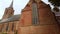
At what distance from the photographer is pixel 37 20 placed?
79.1ft

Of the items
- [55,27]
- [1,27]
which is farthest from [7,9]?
[55,27]

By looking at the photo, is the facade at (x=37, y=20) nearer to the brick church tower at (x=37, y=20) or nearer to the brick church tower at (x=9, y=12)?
the brick church tower at (x=37, y=20)

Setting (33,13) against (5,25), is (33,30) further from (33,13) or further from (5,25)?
(5,25)

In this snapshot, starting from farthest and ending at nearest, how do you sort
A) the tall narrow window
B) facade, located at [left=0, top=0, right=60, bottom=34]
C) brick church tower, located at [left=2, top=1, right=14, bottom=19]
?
brick church tower, located at [left=2, top=1, right=14, bottom=19] < the tall narrow window < facade, located at [left=0, top=0, right=60, bottom=34]

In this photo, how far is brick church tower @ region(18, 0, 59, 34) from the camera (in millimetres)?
22203

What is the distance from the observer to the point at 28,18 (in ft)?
81.1

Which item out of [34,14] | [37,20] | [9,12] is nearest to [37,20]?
[37,20]

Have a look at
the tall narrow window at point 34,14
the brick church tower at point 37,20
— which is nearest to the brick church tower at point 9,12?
the tall narrow window at point 34,14

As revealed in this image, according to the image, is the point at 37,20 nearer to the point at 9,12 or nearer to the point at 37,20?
the point at 37,20

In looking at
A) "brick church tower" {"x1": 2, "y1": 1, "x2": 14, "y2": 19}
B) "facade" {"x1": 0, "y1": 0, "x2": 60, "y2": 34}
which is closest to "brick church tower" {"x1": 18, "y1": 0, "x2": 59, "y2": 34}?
"facade" {"x1": 0, "y1": 0, "x2": 60, "y2": 34}

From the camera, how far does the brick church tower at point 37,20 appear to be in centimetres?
2220

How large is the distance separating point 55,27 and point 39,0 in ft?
24.9

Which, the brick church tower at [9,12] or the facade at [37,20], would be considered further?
the brick church tower at [9,12]

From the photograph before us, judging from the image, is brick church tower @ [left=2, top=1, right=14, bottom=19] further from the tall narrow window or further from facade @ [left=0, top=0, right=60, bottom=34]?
facade @ [left=0, top=0, right=60, bottom=34]
